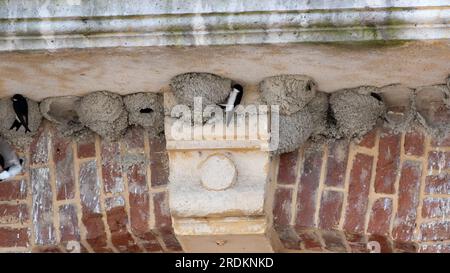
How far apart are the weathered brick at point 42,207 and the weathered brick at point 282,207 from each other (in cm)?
95

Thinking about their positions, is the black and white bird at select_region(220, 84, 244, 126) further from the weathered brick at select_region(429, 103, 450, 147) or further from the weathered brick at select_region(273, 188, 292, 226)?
the weathered brick at select_region(429, 103, 450, 147)

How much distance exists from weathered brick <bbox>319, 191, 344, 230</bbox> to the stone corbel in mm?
299

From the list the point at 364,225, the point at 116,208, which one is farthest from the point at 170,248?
the point at 364,225

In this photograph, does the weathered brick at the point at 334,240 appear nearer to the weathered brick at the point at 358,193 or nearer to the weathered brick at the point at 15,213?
the weathered brick at the point at 358,193

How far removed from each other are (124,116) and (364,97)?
100 cm

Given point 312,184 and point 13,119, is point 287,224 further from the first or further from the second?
point 13,119

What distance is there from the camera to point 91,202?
7.49 metres

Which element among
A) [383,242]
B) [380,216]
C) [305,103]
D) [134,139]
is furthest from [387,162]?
[134,139]

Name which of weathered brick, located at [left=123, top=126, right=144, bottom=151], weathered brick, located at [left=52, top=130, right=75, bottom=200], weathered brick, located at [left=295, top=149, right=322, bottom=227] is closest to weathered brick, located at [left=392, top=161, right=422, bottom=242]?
weathered brick, located at [left=295, top=149, right=322, bottom=227]

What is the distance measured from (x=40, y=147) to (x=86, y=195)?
0.29 metres

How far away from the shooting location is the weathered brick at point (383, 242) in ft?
24.0

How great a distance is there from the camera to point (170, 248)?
765 centimetres

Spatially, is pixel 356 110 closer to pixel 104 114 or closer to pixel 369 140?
pixel 369 140

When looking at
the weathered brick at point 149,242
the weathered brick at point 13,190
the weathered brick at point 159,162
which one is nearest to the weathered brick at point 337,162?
the weathered brick at point 159,162
